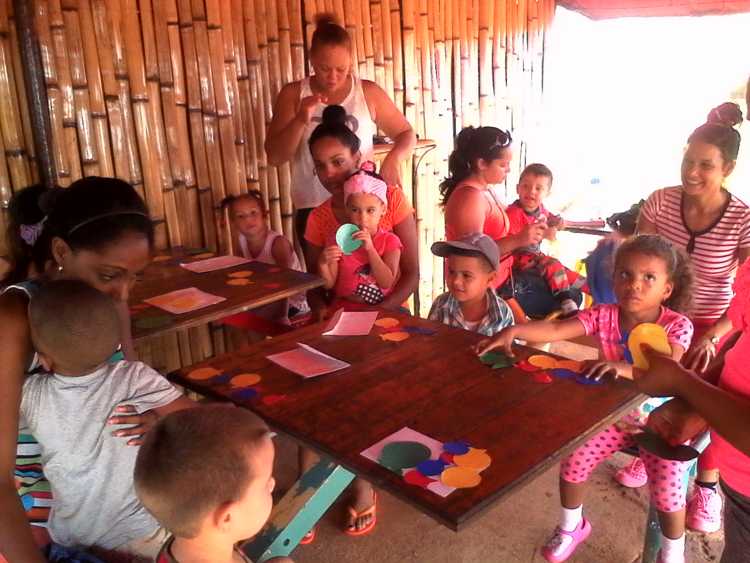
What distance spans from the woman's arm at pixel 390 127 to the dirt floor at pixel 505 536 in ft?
5.24

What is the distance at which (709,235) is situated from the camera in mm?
2471

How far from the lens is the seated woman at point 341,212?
2709mm

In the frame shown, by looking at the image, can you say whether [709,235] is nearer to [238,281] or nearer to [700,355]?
[700,355]

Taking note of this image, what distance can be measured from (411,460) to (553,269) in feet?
7.06

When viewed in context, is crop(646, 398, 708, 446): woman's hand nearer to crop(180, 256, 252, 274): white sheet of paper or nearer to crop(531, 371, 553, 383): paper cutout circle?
crop(531, 371, 553, 383): paper cutout circle

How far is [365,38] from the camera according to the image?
4.09m

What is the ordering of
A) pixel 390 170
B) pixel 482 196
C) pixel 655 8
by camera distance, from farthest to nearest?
pixel 655 8 < pixel 390 170 < pixel 482 196

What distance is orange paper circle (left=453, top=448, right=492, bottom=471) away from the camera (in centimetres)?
127

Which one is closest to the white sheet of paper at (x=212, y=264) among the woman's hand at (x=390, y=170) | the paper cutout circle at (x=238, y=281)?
the paper cutout circle at (x=238, y=281)

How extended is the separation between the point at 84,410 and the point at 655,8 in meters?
4.93

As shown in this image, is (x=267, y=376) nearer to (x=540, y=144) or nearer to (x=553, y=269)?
(x=553, y=269)

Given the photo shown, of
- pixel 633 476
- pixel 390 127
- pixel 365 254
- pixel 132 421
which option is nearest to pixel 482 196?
pixel 365 254

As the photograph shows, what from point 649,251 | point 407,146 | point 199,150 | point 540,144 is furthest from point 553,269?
point 540,144

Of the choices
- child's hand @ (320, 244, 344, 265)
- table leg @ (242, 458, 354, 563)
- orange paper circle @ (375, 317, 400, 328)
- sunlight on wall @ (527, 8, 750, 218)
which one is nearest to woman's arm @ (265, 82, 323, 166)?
child's hand @ (320, 244, 344, 265)
